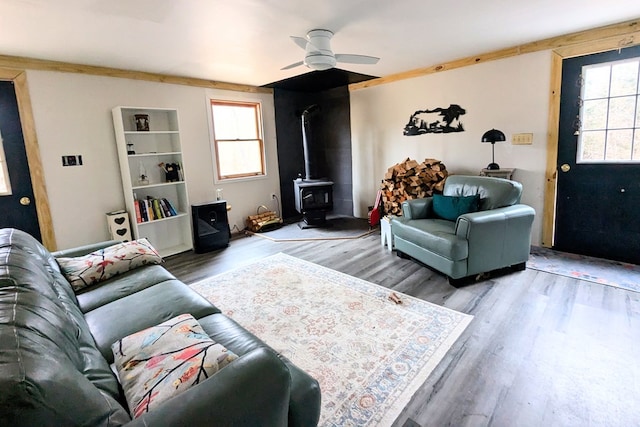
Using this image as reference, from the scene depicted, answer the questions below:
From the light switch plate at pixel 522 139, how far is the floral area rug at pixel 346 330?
2434 millimetres

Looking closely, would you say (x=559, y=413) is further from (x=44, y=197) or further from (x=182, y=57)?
(x=44, y=197)

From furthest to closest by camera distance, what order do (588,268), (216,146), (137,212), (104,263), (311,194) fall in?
(311,194), (216,146), (137,212), (588,268), (104,263)

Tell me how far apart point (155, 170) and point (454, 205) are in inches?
148

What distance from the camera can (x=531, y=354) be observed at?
1.99 meters

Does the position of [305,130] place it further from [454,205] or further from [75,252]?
[75,252]

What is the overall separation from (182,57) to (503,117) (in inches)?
148

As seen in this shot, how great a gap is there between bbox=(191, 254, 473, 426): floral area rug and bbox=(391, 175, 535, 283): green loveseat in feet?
1.90

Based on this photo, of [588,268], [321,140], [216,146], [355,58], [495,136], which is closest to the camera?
[355,58]

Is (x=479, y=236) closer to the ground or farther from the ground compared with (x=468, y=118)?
closer to the ground

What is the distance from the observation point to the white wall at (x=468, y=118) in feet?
12.2

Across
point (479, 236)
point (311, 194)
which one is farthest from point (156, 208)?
point (479, 236)

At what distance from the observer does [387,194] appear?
473 centimetres

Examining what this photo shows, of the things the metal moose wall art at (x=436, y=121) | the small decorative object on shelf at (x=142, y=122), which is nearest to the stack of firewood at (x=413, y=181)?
the metal moose wall art at (x=436, y=121)

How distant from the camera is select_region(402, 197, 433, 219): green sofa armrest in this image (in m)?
3.72
